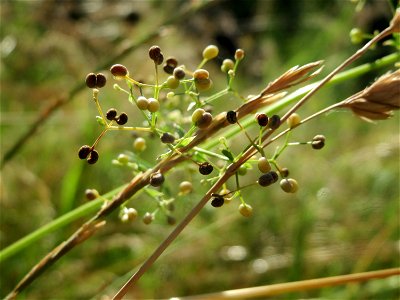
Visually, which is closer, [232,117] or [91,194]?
[232,117]

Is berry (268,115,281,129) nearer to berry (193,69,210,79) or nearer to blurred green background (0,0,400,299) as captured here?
berry (193,69,210,79)

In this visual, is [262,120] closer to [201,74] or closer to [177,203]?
[201,74]

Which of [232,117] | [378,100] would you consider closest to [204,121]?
[232,117]

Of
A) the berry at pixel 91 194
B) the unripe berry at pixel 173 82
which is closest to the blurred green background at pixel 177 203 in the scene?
the berry at pixel 91 194

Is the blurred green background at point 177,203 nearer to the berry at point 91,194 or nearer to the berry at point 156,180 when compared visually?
the berry at point 91,194

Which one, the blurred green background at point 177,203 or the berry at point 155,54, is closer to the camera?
the berry at point 155,54

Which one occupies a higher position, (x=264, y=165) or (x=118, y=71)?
(x=118, y=71)

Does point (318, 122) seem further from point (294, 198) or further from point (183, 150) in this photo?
point (183, 150)
